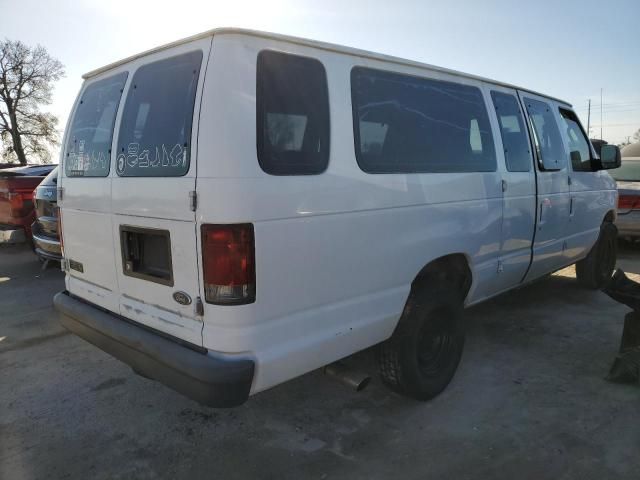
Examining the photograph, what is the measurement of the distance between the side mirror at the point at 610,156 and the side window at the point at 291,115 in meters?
3.85

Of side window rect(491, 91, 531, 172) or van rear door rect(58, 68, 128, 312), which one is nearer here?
van rear door rect(58, 68, 128, 312)

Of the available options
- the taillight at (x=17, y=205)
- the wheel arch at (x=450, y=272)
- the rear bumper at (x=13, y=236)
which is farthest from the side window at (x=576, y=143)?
the taillight at (x=17, y=205)

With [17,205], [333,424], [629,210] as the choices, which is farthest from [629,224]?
[17,205]

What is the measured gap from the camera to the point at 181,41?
2.48m

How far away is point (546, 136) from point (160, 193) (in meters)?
3.50

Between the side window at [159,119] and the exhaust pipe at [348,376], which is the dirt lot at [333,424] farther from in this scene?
the side window at [159,119]

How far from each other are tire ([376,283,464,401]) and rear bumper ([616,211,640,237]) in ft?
18.0

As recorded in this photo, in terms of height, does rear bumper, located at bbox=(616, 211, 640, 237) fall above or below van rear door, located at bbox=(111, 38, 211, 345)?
below

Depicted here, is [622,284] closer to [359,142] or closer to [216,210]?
[359,142]

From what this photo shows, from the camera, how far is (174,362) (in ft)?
7.68

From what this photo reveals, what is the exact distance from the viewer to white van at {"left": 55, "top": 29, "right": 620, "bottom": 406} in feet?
7.28

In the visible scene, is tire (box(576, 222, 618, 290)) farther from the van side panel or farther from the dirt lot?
the van side panel

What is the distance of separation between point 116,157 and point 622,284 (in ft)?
11.5

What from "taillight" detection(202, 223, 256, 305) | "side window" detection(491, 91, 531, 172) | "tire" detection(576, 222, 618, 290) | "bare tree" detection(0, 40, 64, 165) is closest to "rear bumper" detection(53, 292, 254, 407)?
"taillight" detection(202, 223, 256, 305)
